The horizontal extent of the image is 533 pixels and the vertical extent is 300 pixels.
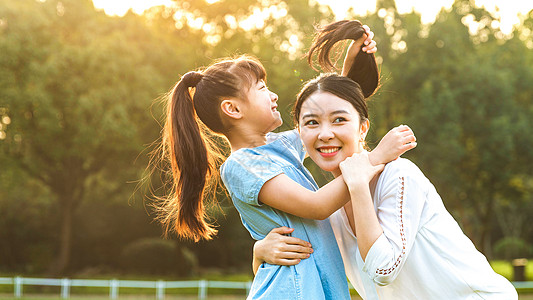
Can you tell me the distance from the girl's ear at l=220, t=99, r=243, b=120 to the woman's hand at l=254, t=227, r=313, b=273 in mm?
636

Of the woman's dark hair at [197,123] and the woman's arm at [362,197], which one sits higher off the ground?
the woman's dark hair at [197,123]

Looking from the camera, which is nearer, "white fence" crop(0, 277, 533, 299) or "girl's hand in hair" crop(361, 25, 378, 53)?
"girl's hand in hair" crop(361, 25, 378, 53)

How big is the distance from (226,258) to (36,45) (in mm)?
11503

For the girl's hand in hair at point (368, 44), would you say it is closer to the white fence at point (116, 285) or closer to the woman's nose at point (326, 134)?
the woman's nose at point (326, 134)

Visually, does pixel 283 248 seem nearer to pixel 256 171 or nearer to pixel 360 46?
pixel 256 171

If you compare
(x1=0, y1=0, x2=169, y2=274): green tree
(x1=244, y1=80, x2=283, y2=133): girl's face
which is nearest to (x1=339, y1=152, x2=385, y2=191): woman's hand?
(x1=244, y1=80, x2=283, y2=133): girl's face

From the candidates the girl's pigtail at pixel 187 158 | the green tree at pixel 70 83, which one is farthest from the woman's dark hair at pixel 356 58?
the green tree at pixel 70 83

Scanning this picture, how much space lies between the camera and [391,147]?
2.61m

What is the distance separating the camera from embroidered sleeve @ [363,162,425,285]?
2.39 metres

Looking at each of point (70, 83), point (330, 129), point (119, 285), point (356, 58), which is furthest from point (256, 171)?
point (70, 83)

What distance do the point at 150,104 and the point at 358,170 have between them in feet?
57.4

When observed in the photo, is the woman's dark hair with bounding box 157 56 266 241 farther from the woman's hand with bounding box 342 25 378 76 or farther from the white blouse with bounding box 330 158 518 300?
the white blouse with bounding box 330 158 518 300

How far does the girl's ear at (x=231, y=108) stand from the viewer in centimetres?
304

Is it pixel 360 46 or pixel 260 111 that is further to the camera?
pixel 360 46
